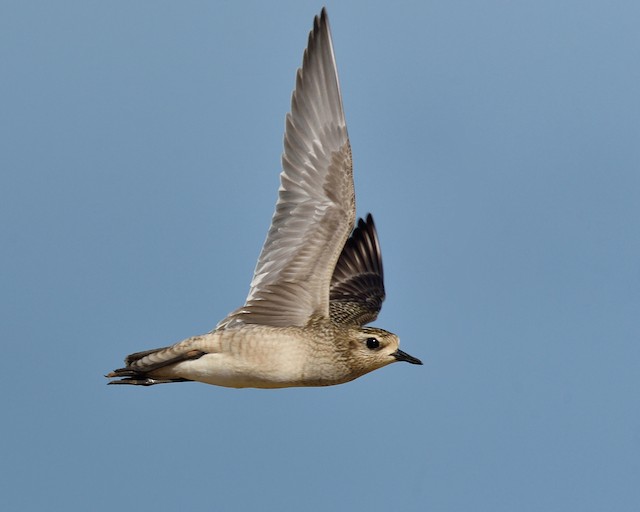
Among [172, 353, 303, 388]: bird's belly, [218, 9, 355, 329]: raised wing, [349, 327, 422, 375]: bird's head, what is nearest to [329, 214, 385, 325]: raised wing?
[218, 9, 355, 329]: raised wing

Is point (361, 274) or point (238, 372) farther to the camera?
point (361, 274)

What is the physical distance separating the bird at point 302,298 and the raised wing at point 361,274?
1097 millimetres

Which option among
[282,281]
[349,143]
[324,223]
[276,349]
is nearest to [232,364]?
[276,349]

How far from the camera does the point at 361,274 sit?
16.0 meters

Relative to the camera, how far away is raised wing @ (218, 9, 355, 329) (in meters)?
12.7

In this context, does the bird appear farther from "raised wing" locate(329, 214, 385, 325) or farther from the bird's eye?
"raised wing" locate(329, 214, 385, 325)

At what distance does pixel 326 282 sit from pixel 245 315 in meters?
1.03

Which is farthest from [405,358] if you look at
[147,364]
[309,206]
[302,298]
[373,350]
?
[147,364]

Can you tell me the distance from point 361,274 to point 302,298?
11.2 feet

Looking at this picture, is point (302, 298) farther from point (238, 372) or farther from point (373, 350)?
point (238, 372)

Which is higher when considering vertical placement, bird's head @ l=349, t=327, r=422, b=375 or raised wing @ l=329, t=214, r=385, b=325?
raised wing @ l=329, t=214, r=385, b=325

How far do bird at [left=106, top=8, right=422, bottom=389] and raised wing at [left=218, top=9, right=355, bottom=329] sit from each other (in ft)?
0.04

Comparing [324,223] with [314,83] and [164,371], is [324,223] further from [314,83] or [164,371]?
[164,371]

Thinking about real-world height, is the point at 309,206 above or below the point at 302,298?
above
